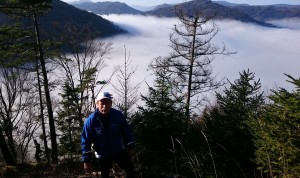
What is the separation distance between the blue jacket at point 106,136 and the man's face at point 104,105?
93mm

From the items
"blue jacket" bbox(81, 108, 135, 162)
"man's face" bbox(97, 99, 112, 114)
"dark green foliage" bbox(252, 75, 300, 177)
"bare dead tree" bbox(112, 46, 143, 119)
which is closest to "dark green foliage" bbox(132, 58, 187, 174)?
"blue jacket" bbox(81, 108, 135, 162)

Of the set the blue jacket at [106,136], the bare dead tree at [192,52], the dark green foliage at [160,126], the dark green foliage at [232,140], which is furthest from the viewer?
the bare dead tree at [192,52]

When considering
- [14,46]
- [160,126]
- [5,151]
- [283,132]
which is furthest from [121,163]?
[14,46]

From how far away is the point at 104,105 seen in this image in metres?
4.79

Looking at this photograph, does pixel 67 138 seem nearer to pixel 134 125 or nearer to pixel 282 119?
pixel 134 125

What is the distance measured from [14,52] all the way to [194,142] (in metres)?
10.7

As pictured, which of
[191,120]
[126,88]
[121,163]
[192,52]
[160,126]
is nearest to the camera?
[121,163]

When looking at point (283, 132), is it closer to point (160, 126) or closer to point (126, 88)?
point (160, 126)

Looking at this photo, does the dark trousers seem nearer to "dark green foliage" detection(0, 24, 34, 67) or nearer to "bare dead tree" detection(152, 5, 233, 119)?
"dark green foliage" detection(0, 24, 34, 67)

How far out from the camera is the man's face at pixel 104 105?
15.7ft

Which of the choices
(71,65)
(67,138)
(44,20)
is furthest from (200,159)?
(44,20)

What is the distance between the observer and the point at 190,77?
19.2 meters

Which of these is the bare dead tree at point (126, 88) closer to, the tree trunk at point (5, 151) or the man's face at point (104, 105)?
the tree trunk at point (5, 151)

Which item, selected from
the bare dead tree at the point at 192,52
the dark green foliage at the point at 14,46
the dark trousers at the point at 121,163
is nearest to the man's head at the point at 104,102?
the dark trousers at the point at 121,163
